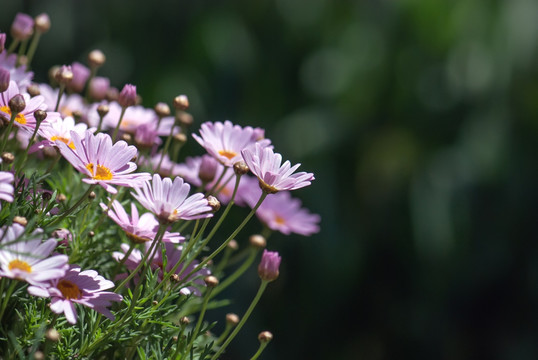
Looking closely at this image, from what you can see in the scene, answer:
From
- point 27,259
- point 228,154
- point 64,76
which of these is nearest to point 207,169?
point 228,154

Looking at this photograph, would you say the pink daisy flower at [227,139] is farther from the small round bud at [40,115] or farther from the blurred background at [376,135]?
the blurred background at [376,135]

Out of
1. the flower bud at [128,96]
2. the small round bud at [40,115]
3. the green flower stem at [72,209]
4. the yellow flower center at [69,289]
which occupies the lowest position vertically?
the yellow flower center at [69,289]

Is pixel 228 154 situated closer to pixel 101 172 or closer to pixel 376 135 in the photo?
pixel 101 172

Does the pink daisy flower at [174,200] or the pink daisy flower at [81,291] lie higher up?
the pink daisy flower at [174,200]

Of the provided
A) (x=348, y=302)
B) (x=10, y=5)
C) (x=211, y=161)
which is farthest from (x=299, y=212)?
(x=10, y=5)

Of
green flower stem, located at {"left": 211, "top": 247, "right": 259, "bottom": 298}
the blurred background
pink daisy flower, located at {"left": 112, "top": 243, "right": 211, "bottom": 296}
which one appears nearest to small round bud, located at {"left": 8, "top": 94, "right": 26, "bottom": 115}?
pink daisy flower, located at {"left": 112, "top": 243, "right": 211, "bottom": 296}

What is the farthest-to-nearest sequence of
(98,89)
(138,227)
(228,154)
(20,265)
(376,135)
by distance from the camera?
(376,135) < (98,89) < (228,154) < (138,227) < (20,265)

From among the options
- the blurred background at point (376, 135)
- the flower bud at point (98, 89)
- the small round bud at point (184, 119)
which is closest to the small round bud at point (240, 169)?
the small round bud at point (184, 119)
